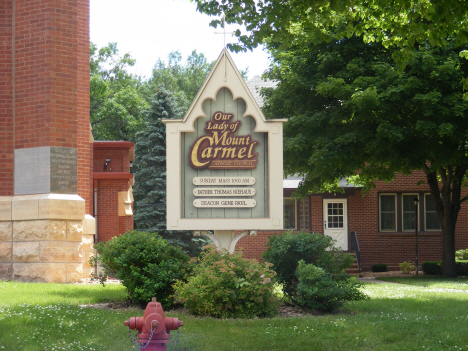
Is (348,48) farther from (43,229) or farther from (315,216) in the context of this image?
(43,229)

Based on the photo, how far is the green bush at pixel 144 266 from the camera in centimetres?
905

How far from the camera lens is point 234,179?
989cm

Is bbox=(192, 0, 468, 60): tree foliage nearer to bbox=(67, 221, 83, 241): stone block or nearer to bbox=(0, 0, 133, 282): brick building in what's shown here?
bbox=(0, 0, 133, 282): brick building

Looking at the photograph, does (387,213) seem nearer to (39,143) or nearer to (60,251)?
(60,251)

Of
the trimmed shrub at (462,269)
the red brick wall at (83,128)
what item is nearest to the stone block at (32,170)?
the red brick wall at (83,128)

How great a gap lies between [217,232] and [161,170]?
21.4m

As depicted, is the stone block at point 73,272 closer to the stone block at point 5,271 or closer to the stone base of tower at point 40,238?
the stone base of tower at point 40,238

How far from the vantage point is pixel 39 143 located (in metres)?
13.2

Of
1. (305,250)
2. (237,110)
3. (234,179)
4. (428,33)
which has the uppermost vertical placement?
(428,33)

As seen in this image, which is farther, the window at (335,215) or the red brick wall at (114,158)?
the window at (335,215)

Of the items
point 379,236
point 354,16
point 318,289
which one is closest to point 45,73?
point 354,16

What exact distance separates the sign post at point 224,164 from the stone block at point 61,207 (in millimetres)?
4360

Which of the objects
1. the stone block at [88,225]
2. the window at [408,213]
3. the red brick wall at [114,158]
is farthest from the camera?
the window at [408,213]

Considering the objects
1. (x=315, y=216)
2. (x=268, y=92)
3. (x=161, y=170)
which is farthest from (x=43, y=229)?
(x=161, y=170)
